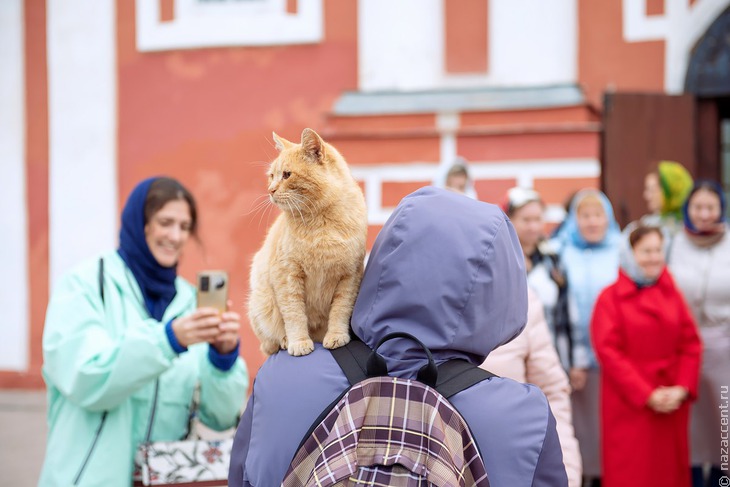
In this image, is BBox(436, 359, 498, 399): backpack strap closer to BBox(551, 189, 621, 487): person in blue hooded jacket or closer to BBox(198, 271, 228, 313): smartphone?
BBox(198, 271, 228, 313): smartphone

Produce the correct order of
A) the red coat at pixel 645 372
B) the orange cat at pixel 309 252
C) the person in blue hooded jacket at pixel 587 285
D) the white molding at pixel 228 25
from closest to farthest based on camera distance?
1. the orange cat at pixel 309 252
2. the red coat at pixel 645 372
3. the person in blue hooded jacket at pixel 587 285
4. the white molding at pixel 228 25

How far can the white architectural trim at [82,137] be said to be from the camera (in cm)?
689

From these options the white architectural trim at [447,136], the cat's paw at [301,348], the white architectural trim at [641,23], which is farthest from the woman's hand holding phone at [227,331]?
the white architectural trim at [641,23]

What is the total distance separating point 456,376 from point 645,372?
8.43 feet

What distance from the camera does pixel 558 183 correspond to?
19.6 ft

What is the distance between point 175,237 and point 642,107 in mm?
4769

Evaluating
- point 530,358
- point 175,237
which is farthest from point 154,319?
point 530,358

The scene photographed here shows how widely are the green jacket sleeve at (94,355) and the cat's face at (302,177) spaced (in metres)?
0.68

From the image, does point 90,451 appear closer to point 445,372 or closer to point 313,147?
point 313,147

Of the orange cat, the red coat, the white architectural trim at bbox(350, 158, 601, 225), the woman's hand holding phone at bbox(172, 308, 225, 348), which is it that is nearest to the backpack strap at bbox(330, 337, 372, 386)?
the orange cat

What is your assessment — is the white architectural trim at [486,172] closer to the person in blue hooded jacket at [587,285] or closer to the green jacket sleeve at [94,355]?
the person in blue hooded jacket at [587,285]

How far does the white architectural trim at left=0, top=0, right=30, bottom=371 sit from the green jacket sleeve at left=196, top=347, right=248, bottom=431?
A: 546 cm

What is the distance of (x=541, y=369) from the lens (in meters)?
2.29

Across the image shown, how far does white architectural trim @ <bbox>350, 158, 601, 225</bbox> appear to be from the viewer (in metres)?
5.98
